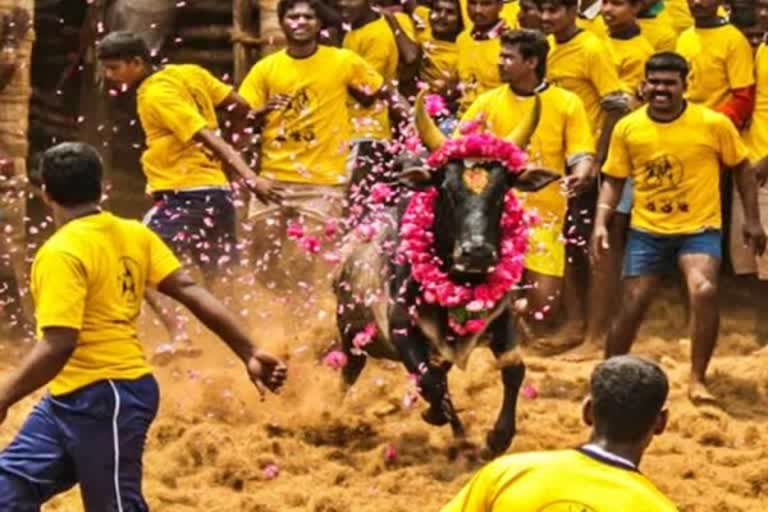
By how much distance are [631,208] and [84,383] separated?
4.90 metres

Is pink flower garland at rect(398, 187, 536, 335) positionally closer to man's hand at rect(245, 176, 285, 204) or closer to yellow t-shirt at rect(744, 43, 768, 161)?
man's hand at rect(245, 176, 285, 204)

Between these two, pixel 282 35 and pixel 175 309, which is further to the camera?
pixel 282 35

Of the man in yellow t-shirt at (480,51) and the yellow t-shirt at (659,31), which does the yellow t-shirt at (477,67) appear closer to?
the man in yellow t-shirt at (480,51)

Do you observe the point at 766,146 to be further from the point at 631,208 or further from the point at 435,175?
the point at 435,175

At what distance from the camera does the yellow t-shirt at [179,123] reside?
10547mm

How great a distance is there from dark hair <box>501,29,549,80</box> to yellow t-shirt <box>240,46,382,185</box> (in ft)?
3.60

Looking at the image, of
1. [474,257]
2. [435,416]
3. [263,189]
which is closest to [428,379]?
[435,416]

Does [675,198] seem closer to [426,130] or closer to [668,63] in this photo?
[668,63]

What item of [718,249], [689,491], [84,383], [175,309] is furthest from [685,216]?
[84,383]

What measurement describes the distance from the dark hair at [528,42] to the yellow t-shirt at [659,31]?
1.30 meters

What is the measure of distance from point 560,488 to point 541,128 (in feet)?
20.1

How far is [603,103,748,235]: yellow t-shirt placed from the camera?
10.5 meters

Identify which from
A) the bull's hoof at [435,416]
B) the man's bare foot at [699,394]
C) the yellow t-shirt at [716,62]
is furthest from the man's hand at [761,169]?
the bull's hoof at [435,416]

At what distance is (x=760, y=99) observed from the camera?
1134cm
